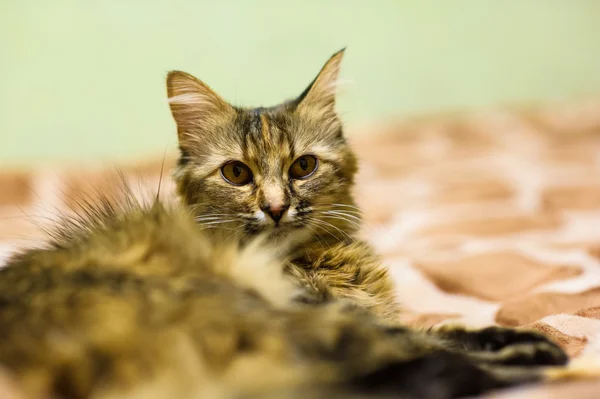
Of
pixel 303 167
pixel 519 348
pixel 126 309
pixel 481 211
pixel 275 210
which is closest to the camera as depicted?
pixel 126 309

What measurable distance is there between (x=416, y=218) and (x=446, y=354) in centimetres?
126

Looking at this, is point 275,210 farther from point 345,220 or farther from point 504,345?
point 504,345

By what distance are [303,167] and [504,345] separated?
515 millimetres

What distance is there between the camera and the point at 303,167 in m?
1.12

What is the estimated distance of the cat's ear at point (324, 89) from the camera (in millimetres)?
1189

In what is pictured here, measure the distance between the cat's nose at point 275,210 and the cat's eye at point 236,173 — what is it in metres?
0.09

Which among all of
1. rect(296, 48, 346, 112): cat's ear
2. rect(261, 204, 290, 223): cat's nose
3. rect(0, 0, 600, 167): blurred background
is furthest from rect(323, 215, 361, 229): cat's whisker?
rect(0, 0, 600, 167): blurred background

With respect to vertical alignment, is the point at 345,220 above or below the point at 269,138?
below

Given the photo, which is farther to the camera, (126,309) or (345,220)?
(345,220)

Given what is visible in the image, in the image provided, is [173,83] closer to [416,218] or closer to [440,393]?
[440,393]

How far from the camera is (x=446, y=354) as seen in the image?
0.75 m

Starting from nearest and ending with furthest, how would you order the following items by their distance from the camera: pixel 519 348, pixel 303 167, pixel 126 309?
pixel 126 309 < pixel 519 348 < pixel 303 167

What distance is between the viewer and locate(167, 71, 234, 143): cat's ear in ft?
3.64

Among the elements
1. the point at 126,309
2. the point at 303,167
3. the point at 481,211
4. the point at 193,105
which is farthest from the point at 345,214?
the point at 481,211
